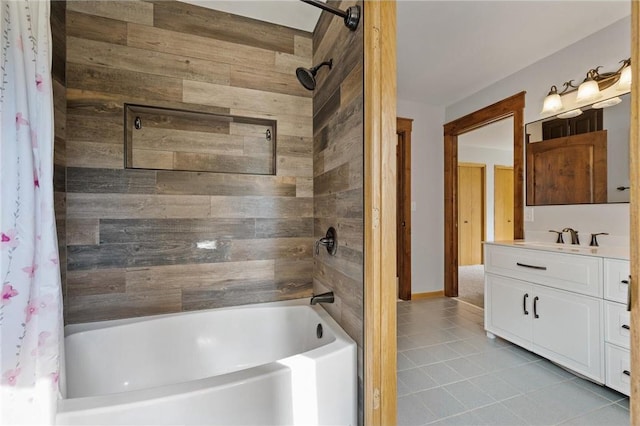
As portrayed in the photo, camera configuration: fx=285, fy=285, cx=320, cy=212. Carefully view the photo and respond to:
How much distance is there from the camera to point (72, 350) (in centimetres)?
138

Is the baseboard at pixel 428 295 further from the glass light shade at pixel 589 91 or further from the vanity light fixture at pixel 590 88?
the glass light shade at pixel 589 91

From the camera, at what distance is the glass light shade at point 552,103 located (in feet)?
7.90

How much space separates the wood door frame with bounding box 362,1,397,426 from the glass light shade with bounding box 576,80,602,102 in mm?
1996

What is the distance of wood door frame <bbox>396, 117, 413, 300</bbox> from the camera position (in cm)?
348

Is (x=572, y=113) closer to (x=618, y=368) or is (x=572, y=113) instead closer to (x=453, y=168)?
(x=453, y=168)

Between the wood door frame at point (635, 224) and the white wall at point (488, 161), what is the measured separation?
543cm

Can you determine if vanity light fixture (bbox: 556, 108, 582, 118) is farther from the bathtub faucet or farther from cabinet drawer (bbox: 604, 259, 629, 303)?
the bathtub faucet

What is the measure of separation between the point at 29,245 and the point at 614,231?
3236mm

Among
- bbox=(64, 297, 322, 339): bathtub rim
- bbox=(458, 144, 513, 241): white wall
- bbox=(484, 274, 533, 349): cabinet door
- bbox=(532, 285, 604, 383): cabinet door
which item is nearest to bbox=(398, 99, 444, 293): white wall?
bbox=(484, 274, 533, 349): cabinet door

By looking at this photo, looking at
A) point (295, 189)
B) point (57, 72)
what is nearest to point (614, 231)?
point (295, 189)

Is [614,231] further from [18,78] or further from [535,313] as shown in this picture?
[18,78]

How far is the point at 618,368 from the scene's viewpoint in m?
1.62

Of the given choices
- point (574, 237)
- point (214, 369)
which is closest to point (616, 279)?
→ point (574, 237)

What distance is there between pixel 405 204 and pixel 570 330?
1923 mm
